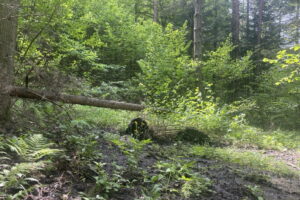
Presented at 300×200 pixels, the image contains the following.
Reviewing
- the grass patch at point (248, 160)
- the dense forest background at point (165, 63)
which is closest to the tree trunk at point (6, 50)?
the dense forest background at point (165, 63)

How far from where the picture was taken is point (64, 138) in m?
4.05

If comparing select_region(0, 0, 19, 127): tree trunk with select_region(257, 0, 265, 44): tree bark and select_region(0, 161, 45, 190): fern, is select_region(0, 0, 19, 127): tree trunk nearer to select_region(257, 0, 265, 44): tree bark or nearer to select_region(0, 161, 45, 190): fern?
select_region(0, 161, 45, 190): fern

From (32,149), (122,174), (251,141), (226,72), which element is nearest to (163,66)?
(226,72)

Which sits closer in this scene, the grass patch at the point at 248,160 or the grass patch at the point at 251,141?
the grass patch at the point at 248,160

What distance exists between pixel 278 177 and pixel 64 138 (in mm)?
3776

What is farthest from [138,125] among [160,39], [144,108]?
[160,39]

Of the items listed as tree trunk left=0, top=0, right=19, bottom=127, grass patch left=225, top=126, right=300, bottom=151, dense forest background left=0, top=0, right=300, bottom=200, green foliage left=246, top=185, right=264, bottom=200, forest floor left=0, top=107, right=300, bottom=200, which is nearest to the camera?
forest floor left=0, top=107, right=300, bottom=200

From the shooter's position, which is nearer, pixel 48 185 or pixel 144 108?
pixel 48 185

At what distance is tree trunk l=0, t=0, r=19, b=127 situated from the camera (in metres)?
4.25

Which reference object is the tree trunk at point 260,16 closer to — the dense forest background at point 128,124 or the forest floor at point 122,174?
the dense forest background at point 128,124

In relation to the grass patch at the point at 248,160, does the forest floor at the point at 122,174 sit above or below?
above

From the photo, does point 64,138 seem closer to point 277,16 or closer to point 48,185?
point 48,185

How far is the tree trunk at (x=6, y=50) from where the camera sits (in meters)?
4.25

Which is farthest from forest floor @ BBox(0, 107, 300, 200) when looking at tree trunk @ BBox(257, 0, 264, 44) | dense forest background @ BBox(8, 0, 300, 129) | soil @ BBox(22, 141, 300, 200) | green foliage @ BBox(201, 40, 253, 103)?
tree trunk @ BBox(257, 0, 264, 44)
